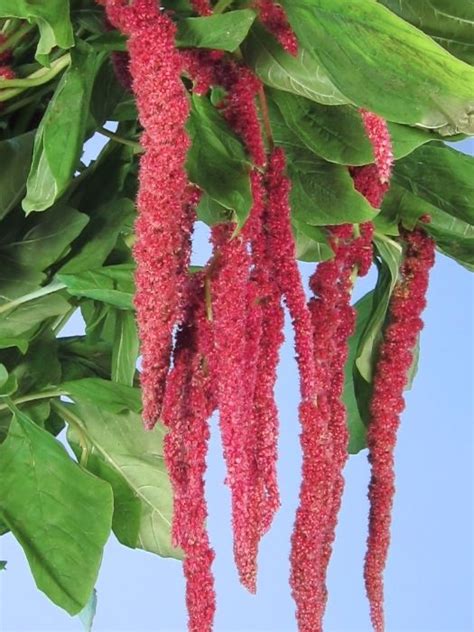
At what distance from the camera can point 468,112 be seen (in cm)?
38

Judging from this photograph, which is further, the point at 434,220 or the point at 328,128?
the point at 434,220

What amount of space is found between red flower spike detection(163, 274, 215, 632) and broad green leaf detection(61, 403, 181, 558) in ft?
0.87

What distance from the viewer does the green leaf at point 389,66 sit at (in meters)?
0.37

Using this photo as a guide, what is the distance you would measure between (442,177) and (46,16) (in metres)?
0.23

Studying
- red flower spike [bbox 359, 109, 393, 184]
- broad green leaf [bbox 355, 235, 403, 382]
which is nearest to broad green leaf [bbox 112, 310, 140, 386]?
broad green leaf [bbox 355, 235, 403, 382]

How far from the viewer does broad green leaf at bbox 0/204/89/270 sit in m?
0.64

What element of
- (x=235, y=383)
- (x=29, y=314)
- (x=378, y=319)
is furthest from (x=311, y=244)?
(x=235, y=383)

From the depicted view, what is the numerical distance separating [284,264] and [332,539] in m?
0.16

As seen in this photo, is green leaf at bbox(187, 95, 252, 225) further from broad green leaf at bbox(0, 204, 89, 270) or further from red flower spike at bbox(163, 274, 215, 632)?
broad green leaf at bbox(0, 204, 89, 270)

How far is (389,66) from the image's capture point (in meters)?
0.38

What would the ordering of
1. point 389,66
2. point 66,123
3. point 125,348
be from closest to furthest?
1. point 389,66
2. point 66,123
3. point 125,348

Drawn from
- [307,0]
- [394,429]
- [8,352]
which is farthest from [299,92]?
[8,352]

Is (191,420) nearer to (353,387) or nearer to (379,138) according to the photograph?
(379,138)

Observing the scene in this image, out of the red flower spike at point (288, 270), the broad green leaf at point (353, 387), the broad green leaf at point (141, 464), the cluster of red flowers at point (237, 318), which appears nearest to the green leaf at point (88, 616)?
the broad green leaf at point (141, 464)
